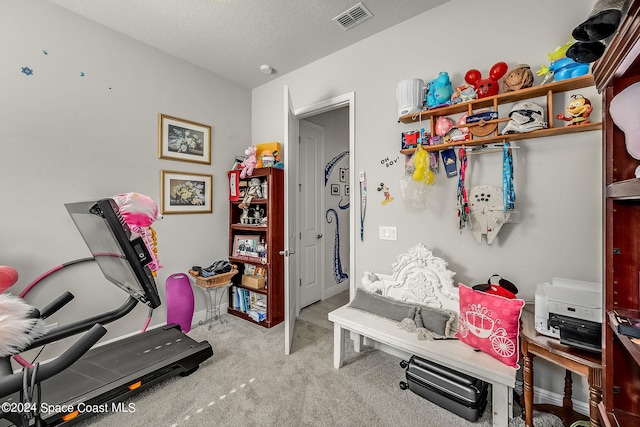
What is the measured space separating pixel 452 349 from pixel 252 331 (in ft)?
6.45

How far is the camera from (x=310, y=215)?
3.51 m

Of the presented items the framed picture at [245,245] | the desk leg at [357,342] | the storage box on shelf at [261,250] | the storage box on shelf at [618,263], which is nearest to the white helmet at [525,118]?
the storage box on shelf at [618,263]

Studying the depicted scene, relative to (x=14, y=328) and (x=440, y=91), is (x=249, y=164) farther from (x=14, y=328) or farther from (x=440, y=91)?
(x=14, y=328)

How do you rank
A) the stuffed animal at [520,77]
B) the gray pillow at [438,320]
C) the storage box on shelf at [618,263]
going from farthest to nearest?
the gray pillow at [438,320] → the stuffed animal at [520,77] → the storage box on shelf at [618,263]

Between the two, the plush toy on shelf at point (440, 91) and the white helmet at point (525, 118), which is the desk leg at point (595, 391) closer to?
the white helmet at point (525, 118)

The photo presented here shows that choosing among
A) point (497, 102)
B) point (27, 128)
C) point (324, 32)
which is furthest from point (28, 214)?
point (497, 102)

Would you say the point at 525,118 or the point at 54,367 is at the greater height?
the point at 525,118

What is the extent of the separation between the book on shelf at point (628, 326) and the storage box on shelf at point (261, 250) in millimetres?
2562

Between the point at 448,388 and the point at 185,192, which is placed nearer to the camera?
the point at 448,388

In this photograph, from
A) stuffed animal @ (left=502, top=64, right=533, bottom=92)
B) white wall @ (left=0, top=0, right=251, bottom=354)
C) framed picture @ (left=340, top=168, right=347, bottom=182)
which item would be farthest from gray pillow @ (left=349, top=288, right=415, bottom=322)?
framed picture @ (left=340, top=168, right=347, bottom=182)

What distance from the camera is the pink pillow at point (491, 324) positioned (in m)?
1.47

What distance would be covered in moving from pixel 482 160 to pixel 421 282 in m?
1.01

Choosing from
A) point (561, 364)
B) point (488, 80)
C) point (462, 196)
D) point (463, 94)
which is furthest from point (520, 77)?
point (561, 364)

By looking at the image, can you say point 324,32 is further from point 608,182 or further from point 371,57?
point 608,182
